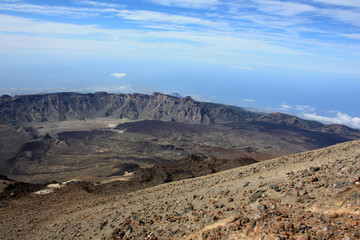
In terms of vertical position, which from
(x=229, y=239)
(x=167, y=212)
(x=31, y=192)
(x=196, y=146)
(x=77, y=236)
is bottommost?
(x=196, y=146)

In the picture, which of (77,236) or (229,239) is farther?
(77,236)

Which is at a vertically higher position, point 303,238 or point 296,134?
point 303,238

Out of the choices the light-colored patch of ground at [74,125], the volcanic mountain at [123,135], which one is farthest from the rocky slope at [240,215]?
the light-colored patch of ground at [74,125]

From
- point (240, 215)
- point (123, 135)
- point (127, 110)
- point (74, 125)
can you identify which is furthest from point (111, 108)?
point (240, 215)

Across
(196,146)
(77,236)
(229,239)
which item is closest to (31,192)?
(77,236)

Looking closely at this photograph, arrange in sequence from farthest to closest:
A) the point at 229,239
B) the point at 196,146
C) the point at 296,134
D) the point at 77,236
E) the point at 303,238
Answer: the point at 296,134 < the point at 196,146 < the point at 77,236 < the point at 229,239 < the point at 303,238

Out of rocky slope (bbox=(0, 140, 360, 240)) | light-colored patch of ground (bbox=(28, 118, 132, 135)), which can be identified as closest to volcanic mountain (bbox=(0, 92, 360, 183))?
light-colored patch of ground (bbox=(28, 118, 132, 135))

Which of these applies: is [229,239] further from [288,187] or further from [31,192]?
[31,192]

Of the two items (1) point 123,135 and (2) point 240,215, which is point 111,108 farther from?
(2) point 240,215
